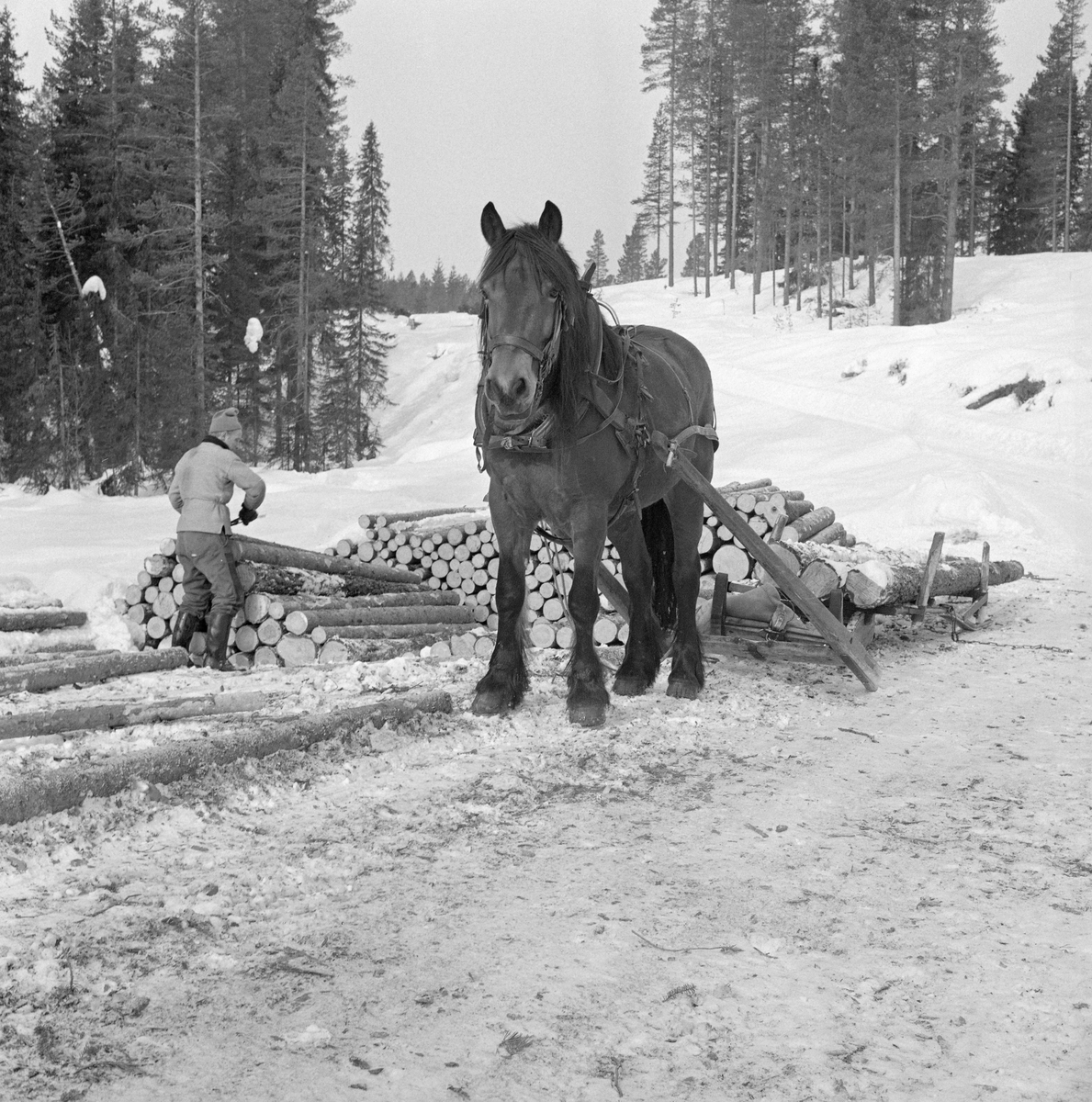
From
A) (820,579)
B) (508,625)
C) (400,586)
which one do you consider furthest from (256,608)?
(820,579)

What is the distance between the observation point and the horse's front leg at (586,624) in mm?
4727

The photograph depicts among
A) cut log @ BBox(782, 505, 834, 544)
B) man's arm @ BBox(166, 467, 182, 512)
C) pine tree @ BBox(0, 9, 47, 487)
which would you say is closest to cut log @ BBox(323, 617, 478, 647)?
man's arm @ BBox(166, 467, 182, 512)

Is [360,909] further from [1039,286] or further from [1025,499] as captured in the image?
[1039,286]

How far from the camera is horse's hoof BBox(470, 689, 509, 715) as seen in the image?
190 inches

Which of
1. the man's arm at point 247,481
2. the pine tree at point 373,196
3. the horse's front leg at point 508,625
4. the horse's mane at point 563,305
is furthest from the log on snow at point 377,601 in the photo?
the pine tree at point 373,196

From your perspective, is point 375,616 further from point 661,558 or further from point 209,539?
point 661,558

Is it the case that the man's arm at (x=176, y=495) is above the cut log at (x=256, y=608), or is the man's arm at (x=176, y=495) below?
above

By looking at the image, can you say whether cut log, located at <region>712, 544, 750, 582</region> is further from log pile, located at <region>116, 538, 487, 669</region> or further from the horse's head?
the horse's head

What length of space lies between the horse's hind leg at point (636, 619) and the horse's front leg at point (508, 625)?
73 centimetres

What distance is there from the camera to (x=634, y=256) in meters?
84.2

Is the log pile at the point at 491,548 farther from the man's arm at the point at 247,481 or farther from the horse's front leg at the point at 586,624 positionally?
the horse's front leg at the point at 586,624

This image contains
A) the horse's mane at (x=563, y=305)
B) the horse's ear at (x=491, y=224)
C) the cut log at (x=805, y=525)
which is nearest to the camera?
the horse's mane at (x=563, y=305)

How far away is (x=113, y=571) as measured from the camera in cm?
930

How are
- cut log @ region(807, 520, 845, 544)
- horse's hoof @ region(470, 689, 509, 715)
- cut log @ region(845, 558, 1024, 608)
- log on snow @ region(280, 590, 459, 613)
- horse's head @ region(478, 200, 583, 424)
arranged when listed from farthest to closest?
cut log @ region(807, 520, 845, 544)
log on snow @ region(280, 590, 459, 613)
cut log @ region(845, 558, 1024, 608)
horse's hoof @ region(470, 689, 509, 715)
horse's head @ region(478, 200, 583, 424)
